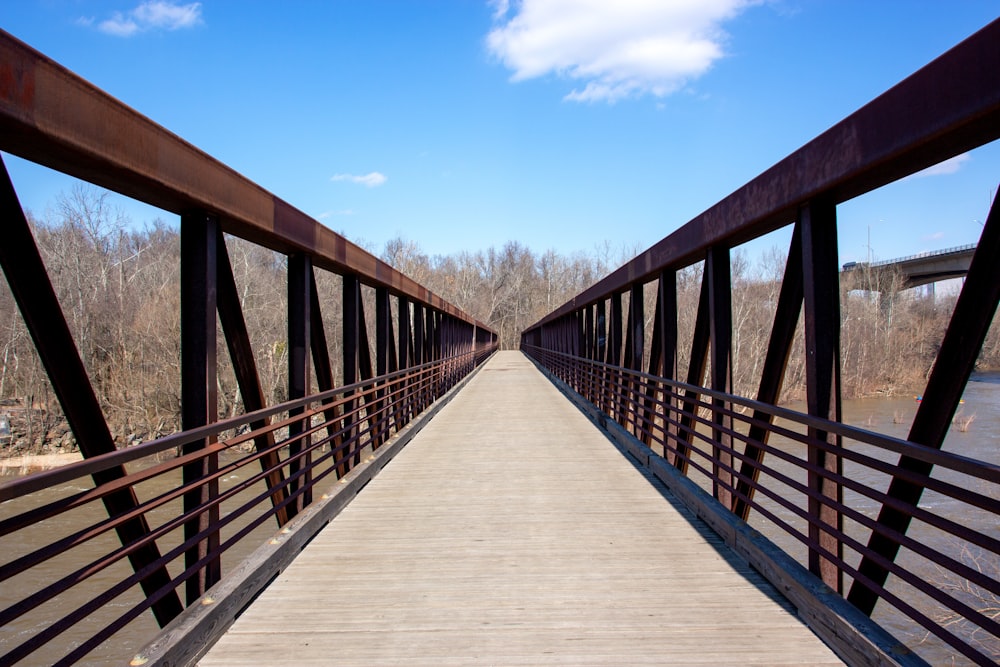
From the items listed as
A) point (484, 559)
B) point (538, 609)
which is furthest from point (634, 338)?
point (538, 609)

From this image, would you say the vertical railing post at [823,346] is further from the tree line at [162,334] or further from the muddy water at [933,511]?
the tree line at [162,334]

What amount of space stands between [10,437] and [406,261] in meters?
36.6

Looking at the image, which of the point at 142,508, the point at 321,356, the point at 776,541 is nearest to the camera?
the point at 142,508

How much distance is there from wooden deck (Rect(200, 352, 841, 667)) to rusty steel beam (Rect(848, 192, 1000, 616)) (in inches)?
31.1

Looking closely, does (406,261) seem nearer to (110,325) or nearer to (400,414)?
(110,325)

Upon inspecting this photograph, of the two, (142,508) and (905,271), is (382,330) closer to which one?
(142,508)

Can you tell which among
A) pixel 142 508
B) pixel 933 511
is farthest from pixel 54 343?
pixel 933 511

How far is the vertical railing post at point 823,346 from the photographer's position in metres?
3.71

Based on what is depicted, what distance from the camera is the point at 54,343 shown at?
277 cm

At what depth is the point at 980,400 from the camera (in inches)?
1023

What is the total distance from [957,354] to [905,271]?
4257cm

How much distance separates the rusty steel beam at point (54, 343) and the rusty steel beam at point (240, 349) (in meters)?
0.99

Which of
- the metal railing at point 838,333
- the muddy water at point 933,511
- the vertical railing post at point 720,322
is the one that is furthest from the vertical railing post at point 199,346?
the muddy water at point 933,511

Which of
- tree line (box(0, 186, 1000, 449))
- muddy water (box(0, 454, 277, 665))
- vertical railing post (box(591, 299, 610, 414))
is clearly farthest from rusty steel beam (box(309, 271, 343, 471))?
tree line (box(0, 186, 1000, 449))
